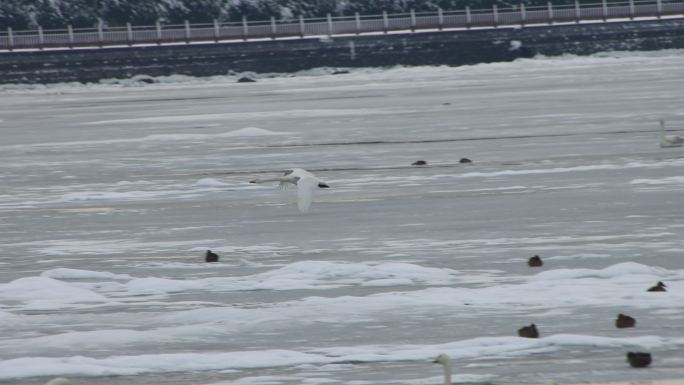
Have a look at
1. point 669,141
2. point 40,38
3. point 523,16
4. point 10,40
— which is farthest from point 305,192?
point 523,16

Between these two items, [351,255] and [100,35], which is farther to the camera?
[100,35]

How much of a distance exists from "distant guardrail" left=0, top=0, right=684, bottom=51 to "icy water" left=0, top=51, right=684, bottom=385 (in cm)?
3439

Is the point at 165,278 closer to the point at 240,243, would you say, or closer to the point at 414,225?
the point at 240,243

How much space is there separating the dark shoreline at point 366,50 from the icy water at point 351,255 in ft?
104

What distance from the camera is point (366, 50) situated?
58.7 metres

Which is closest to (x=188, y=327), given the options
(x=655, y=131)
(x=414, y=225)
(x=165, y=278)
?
(x=165, y=278)

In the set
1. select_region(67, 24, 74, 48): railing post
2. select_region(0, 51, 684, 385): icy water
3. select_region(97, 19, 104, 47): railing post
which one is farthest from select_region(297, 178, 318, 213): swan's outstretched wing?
select_region(97, 19, 104, 47): railing post

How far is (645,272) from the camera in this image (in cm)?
971

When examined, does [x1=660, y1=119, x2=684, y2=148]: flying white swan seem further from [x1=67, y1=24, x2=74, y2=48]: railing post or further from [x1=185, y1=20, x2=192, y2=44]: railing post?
[x1=67, y1=24, x2=74, y2=48]: railing post

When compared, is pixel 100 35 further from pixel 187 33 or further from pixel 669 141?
pixel 669 141

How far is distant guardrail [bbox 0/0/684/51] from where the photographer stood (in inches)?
2366

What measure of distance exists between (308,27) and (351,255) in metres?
51.5

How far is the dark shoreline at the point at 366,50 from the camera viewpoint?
5762cm

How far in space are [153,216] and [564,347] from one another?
7641 millimetres
